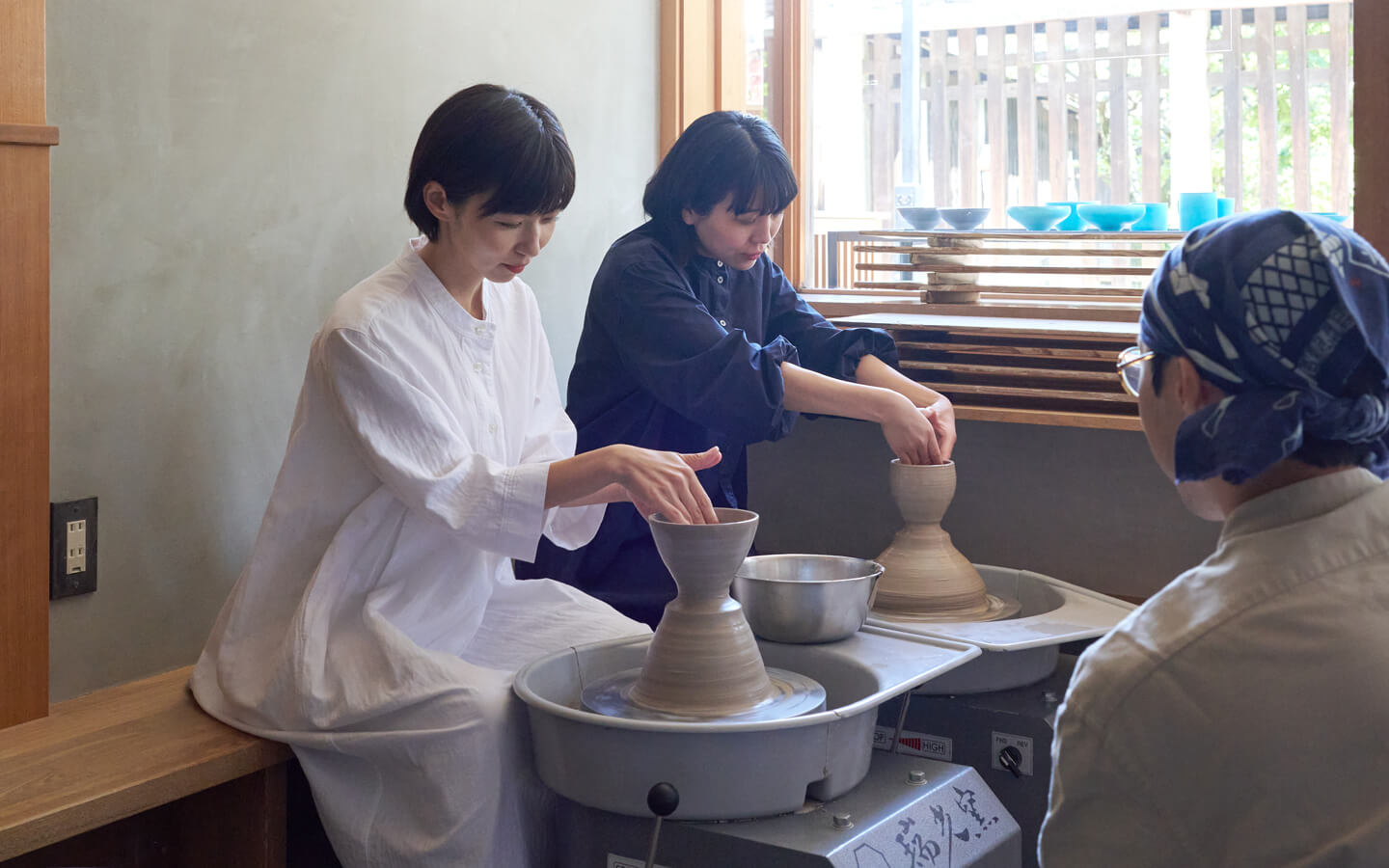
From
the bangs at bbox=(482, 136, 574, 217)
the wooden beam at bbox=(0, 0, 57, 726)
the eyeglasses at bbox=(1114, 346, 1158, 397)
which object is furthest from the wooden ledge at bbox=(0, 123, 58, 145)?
the eyeglasses at bbox=(1114, 346, 1158, 397)

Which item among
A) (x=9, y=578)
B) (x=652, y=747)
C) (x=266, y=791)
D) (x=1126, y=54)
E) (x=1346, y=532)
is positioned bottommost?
(x=266, y=791)

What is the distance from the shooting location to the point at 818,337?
2.56 m

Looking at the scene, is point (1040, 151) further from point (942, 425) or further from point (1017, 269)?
point (942, 425)

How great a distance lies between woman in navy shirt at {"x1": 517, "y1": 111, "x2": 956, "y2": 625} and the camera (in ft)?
7.07

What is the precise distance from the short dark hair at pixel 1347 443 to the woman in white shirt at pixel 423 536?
745 mm

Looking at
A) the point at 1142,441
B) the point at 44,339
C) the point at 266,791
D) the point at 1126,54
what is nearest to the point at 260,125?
the point at 44,339

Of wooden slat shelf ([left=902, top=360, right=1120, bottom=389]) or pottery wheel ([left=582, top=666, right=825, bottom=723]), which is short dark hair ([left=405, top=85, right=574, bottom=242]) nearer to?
pottery wheel ([left=582, top=666, right=825, bottom=723])

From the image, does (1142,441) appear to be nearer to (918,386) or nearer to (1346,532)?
(918,386)

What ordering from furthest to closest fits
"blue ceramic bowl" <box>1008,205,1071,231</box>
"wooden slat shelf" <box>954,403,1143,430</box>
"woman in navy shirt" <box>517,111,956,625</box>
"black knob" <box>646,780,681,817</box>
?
"blue ceramic bowl" <box>1008,205,1071,231</box> → "wooden slat shelf" <box>954,403,1143,430</box> → "woman in navy shirt" <box>517,111,956,625</box> → "black knob" <box>646,780,681,817</box>

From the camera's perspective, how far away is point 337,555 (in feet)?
5.84

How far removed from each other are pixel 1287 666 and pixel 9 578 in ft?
5.50

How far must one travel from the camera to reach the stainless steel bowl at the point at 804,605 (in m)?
1.79

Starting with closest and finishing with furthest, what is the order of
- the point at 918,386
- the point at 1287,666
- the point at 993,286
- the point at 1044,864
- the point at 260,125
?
the point at 1287,666 < the point at 1044,864 < the point at 260,125 < the point at 918,386 < the point at 993,286

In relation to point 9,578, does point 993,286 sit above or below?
above
